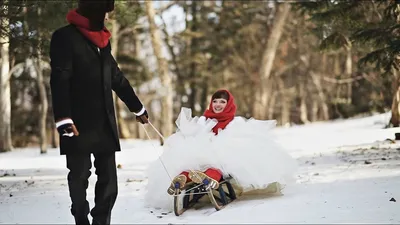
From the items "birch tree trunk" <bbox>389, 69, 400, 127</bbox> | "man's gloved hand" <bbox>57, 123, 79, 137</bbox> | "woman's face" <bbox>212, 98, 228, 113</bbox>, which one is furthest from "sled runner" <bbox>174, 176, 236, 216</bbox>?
"birch tree trunk" <bbox>389, 69, 400, 127</bbox>

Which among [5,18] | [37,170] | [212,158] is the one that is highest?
[5,18]

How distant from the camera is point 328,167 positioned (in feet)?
23.5

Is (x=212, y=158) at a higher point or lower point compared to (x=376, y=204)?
higher

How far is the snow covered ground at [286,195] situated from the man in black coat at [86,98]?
0.65 m

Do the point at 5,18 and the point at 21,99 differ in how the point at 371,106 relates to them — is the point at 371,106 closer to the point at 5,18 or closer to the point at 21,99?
the point at 21,99

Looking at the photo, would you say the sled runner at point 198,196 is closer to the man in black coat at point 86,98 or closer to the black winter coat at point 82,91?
the man in black coat at point 86,98

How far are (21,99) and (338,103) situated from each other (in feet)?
45.2

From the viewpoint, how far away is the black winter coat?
11.3 feet

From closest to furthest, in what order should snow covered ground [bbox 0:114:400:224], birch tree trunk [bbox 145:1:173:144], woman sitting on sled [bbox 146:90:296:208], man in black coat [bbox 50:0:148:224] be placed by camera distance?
man in black coat [bbox 50:0:148:224] → snow covered ground [bbox 0:114:400:224] → woman sitting on sled [bbox 146:90:296:208] → birch tree trunk [bbox 145:1:173:144]

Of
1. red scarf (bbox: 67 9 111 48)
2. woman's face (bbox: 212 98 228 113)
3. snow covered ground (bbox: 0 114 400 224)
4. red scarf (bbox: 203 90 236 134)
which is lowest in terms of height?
snow covered ground (bbox: 0 114 400 224)

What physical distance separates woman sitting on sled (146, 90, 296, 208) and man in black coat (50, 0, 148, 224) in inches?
39.2

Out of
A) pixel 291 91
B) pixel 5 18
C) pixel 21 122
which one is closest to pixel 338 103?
pixel 291 91

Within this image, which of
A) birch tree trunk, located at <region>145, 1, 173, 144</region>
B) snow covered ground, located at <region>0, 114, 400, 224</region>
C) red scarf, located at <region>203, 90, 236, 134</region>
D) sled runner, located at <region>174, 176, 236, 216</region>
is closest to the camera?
snow covered ground, located at <region>0, 114, 400, 224</region>

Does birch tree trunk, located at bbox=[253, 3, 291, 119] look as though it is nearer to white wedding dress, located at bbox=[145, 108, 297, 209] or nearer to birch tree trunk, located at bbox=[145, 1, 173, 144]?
birch tree trunk, located at bbox=[145, 1, 173, 144]
